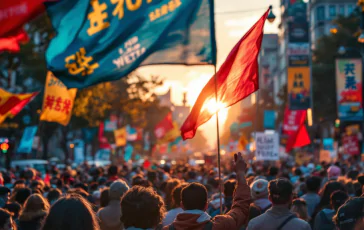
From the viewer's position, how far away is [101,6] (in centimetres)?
1016

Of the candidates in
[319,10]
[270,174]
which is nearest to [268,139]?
[270,174]

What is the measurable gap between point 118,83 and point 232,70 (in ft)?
205

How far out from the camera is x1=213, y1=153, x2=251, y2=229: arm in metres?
5.51

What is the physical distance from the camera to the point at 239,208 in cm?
573

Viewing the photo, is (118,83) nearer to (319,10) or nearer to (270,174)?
(319,10)

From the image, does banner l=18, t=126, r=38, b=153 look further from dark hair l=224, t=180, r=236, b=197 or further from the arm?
the arm

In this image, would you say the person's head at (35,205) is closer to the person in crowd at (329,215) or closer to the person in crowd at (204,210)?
the person in crowd at (204,210)

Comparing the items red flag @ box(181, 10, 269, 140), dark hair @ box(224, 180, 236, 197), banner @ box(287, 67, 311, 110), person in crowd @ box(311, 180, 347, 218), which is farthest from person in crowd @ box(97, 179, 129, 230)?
banner @ box(287, 67, 311, 110)

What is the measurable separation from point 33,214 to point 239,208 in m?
2.32

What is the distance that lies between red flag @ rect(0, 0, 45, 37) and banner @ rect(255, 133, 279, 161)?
13.3 meters

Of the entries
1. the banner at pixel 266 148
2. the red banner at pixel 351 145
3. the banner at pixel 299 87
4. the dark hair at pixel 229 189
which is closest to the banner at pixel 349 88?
the red banner at pixel 351 145

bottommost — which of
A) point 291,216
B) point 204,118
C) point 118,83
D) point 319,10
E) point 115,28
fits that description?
point 291,216

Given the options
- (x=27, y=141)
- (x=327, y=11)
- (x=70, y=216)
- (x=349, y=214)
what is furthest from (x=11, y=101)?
(x=327, y=11)

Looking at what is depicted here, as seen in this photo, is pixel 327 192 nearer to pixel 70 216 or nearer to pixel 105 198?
pixel 105 198
